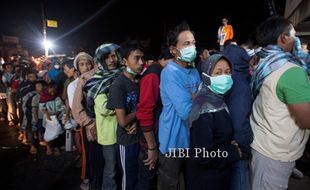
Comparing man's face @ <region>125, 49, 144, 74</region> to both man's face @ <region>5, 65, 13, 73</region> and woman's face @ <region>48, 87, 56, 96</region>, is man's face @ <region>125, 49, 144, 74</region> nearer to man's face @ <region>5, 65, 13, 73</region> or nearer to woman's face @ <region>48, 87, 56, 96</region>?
woman's face @ <region>48, 87, 56, 96</region>

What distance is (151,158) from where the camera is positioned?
2721 mm

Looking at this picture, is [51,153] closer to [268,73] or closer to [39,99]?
[39,99]

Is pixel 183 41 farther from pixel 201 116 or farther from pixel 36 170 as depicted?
pixel 36 170

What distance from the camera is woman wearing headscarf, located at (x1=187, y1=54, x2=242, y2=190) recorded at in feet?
7.03

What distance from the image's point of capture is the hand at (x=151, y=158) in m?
2.72

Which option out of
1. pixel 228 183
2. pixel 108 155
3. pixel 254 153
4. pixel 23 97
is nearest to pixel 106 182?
pixel 108 155

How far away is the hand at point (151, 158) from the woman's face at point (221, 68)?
1.03 meters

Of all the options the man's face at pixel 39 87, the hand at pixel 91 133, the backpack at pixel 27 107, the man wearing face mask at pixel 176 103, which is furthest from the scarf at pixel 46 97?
the man wearing face mask at pixel 176 103

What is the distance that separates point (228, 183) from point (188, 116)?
728mm

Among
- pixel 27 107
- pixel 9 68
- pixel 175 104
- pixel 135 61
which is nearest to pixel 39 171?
pixel 27 107

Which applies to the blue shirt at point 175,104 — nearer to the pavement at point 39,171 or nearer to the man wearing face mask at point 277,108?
the man wearing face mask at point 277,108

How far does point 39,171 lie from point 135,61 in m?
3.27

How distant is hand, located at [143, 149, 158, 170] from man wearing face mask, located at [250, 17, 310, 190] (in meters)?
0.95

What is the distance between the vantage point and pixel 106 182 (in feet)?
10.7
